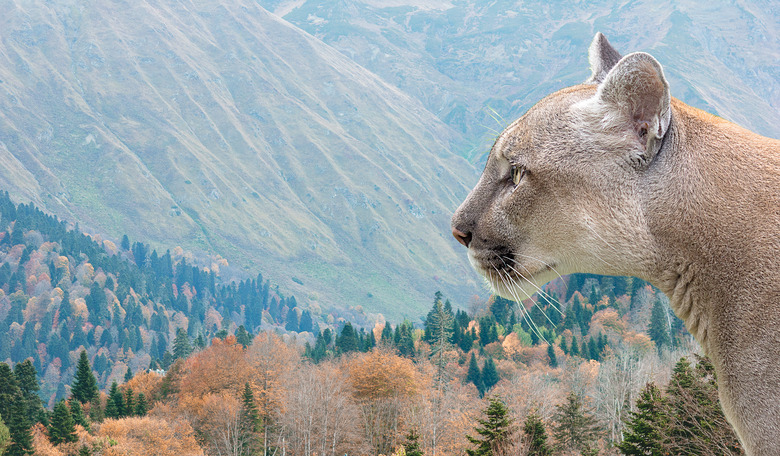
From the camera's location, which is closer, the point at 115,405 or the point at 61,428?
the point at 61,428

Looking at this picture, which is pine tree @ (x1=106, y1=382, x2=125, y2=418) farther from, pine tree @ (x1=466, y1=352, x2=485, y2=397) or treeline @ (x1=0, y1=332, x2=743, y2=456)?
pine tree @ (x1=466, y1=352, x2=485, y2=397)

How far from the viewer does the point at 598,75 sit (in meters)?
4.66

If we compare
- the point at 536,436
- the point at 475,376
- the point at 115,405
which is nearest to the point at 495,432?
the point at 536,436

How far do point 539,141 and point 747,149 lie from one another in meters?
1.15

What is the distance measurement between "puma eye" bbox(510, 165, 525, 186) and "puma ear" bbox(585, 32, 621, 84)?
3.18ft

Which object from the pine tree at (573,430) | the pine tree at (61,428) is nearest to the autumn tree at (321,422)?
the pine tree at (61,428)

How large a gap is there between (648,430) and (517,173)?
34.1 metres

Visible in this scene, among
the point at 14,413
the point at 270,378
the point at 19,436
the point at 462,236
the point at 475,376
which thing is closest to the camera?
the point at 462,236

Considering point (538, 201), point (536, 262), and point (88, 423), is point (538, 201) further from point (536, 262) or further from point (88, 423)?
point (88, 423)

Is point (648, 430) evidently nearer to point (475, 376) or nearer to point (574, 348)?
point (475, 376)

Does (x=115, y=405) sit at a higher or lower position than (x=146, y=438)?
higher

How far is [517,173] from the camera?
4219 millimetres

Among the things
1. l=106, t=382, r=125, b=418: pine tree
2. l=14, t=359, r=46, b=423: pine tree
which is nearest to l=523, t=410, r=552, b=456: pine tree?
l=14, t=359, r=46, b=423: pine tree

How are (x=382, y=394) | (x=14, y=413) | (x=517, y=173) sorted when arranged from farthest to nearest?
1. (x=382, y=394)
2. (x=14, y=413)
3. (x=517, y=173)
